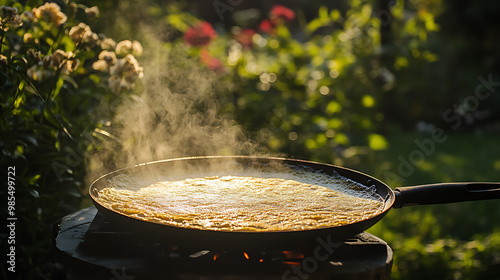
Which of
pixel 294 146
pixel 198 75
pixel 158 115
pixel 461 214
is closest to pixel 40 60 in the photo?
pixel 158 115

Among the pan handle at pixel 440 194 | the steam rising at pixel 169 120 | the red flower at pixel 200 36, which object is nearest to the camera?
the pan handle at pixel 440 194

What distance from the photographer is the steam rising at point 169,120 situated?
9.78 ft

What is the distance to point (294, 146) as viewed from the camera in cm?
420

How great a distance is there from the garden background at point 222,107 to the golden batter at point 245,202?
0.50 metres

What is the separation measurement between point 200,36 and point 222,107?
101 centimetres

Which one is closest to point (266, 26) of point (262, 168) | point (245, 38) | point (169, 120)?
point (245, 38)

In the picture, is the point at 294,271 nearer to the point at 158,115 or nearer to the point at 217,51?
the point at 158,115

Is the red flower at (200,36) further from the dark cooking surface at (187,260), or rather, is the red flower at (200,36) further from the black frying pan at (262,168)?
the dark cooking surface at (187,260)

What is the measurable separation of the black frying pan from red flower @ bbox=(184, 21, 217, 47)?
8.31 feet

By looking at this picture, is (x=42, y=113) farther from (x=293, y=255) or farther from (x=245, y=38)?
(x=245, y=38)

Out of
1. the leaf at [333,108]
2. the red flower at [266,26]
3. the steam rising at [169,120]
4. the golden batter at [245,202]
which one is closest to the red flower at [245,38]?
the red flower at [266,26]

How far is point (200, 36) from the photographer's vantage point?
15.7ft

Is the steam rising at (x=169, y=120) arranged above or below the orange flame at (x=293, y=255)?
below

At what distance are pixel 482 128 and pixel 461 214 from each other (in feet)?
12.6
